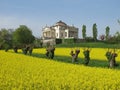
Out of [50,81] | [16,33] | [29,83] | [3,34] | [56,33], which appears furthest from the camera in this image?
[56,33]

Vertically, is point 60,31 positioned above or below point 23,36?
above

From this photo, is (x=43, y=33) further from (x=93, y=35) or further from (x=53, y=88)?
(x=53, y=88)

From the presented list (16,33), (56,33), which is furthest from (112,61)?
(56,33)

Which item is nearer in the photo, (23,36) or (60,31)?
(23,36)

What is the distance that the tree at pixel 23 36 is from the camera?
338 feet

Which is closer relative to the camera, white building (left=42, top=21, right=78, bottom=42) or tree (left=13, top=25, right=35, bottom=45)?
tree (left=13, top=25, right=35, bottom=45)

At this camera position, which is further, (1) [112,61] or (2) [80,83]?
(1) [112,61]

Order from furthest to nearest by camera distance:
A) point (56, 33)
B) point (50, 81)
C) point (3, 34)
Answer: point (56, 33) → point (3, 34) → point (50, 81)

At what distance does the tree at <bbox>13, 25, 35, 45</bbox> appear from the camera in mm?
102912

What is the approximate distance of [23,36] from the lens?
346 feet

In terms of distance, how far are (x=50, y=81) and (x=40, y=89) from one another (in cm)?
199

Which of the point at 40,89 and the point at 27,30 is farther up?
the point at 27,30

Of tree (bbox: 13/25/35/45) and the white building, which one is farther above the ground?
the white building

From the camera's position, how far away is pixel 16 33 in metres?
107
